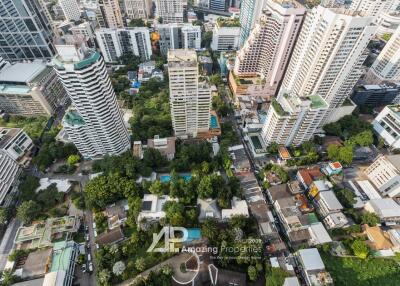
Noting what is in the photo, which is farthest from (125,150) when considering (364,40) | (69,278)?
(364,40)

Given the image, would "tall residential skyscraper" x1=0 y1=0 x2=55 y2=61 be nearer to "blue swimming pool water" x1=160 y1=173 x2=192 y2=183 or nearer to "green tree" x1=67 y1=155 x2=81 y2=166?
"green tree" x1=67 y1=155 x2=81 y2=166

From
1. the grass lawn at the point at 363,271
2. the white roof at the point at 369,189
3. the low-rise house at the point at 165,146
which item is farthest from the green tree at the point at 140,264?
the white roof at the point at 369,189

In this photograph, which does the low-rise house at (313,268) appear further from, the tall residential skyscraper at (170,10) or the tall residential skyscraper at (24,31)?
the tall residential skyscraper at (170,10)

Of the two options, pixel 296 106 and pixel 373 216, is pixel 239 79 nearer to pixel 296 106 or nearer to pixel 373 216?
pixel 296 106

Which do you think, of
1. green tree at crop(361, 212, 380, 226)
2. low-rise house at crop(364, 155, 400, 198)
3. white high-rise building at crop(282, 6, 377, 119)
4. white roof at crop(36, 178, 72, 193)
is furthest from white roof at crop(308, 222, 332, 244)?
white roof at crop(36, 178, 72, 193)

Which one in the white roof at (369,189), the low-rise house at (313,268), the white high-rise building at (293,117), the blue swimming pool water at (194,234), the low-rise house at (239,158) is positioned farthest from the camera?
the low-rise house at (239,158)

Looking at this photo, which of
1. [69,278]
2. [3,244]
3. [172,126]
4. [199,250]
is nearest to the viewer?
[69,278]
